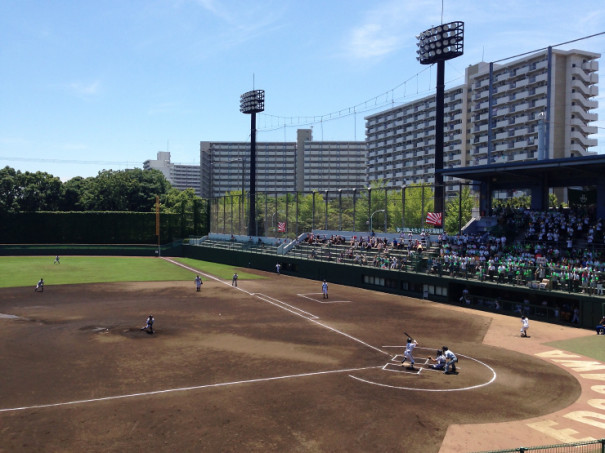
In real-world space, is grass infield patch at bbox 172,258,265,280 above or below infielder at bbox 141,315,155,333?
below

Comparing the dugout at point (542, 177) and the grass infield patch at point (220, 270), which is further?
the grass infield patch at point (220, 270)

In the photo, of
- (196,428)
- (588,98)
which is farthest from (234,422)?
(588,98)

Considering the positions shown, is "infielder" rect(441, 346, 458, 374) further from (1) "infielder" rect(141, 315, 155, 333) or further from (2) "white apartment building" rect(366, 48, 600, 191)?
(2) "white apartment building" rect(366, 48, 600, 191)

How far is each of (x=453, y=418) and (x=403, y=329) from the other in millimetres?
14294

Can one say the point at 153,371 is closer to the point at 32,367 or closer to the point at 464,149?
the point at 32,367

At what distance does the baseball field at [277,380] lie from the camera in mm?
15031

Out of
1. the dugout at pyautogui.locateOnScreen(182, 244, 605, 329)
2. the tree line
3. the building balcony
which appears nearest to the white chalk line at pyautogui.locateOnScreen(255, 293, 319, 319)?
the dugout at pyautogui.locateOnScreen(182, 244, 605, 329)

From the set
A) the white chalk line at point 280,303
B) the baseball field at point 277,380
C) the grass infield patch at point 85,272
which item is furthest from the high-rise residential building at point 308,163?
the baseball field at point 277,380

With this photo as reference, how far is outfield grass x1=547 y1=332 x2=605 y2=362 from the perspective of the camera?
25234 millimetres

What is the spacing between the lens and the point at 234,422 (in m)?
15.9

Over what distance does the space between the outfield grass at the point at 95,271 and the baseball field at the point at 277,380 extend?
1588 centimetres

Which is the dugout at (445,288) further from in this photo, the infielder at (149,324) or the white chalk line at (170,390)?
the infielder at (149,324)

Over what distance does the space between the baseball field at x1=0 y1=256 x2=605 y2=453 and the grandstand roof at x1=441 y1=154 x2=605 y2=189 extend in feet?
47.3

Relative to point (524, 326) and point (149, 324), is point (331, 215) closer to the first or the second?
point (524, 326)
